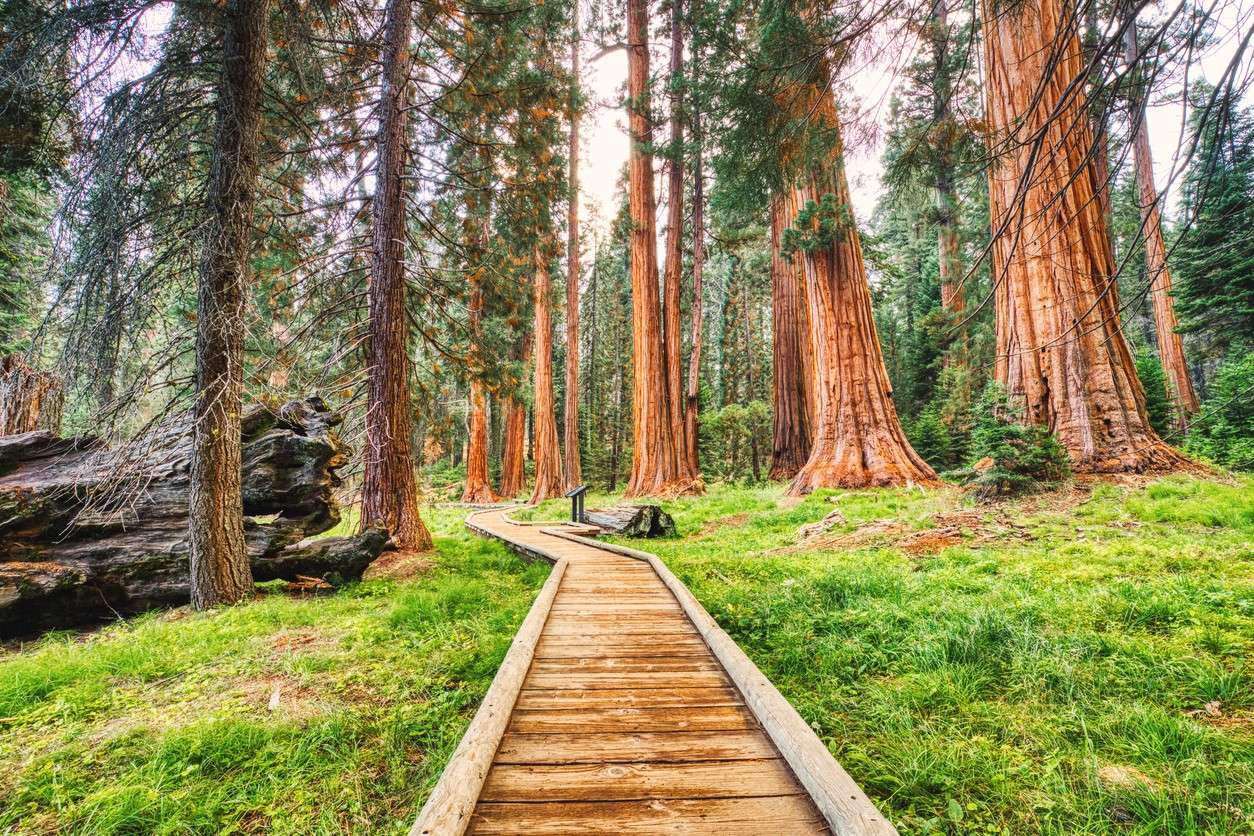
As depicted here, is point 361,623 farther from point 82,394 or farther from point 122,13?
point 122,13

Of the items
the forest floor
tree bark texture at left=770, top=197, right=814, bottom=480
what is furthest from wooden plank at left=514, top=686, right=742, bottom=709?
tree bark texture at left=770, top=197, right=814, bottom=480

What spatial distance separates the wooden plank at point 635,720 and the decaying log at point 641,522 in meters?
6.01

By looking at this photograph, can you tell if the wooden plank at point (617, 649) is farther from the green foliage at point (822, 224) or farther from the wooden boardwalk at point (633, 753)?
the green foliage at point (822, 224)

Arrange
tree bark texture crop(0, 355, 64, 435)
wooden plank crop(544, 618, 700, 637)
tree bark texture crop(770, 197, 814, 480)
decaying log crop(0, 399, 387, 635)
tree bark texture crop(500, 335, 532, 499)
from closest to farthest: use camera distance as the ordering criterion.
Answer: wooden plank crop(544, 618, 700, 637), decaying log crop(0, 399, 387, 635), tree bark texture crop(0, 355, 64, 435), tree bark texture crop(770, 197, 814, 480), tree bark texture crop(500, 335, 532, 499)

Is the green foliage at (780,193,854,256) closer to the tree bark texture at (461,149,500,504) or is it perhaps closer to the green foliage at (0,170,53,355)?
the tree bark texture at (461,149,500,504)

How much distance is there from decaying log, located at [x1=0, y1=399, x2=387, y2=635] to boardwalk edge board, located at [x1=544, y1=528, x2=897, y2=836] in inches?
193

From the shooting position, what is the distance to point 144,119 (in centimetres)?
462

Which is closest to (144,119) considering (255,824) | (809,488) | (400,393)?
(400,393)

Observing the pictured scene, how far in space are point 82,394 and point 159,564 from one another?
1.85 meters

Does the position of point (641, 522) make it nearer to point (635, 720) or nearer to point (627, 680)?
point (627, 680)

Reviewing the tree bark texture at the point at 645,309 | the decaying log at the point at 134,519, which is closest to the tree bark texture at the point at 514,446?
the tree bark texture at the point at 645,309

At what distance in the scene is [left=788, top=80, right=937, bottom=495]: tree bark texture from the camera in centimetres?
985

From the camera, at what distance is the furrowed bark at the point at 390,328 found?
7.23 meters

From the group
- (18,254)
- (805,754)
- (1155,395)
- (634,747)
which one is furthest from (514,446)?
(1155,395)
